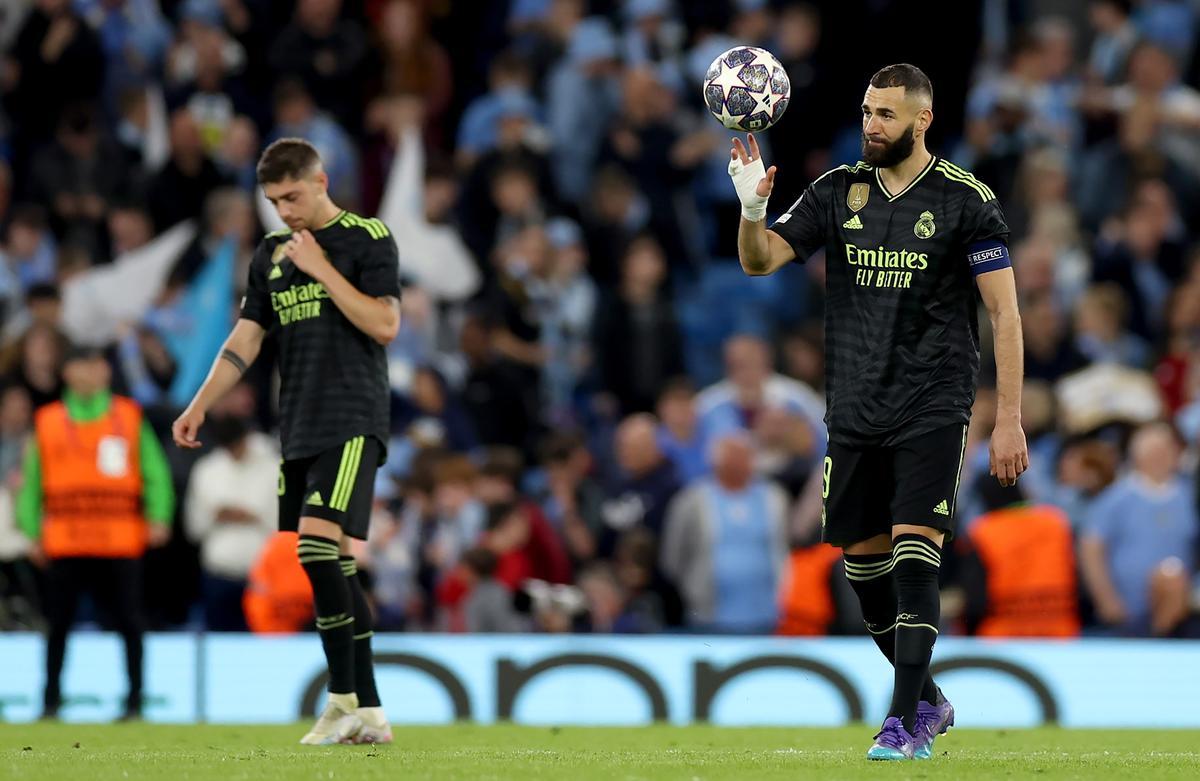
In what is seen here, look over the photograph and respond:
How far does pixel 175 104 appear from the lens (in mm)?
16453

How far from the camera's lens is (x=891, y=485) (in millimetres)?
7625

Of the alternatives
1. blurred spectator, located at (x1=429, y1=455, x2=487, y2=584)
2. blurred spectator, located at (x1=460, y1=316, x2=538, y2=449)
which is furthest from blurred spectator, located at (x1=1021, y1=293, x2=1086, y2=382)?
blurred spectator, located at (x1=429, y1=455, x2=487, y2=584)

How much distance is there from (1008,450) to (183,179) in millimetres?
9937

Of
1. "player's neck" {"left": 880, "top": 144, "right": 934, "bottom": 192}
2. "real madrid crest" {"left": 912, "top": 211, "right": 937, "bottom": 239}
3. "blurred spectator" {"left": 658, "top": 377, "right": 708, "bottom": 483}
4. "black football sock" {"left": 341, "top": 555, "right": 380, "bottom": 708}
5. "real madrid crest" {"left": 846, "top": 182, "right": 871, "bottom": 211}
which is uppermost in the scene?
"player's neck" {"left": 880, "top": 144, "right": 934, "bottom": 192}

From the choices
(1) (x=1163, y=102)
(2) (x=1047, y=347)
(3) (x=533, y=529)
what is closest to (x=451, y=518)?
(3) (x=533, y=529)

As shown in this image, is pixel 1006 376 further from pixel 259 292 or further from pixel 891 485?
pixel 259 292

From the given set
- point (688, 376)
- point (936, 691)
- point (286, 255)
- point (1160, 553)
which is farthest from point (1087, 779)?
point (688, 376)

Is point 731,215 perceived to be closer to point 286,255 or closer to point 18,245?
point 18,245

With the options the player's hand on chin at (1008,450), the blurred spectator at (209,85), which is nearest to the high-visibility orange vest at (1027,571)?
the player's hand on chin at (1008,450)

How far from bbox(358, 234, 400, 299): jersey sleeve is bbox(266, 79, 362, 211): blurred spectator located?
286 inches

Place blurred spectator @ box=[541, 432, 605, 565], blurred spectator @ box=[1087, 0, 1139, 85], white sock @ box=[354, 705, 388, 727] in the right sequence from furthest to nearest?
blurred spectator @ box=[1087, 0, 1139, 85] → blurred spectator @ box=[541, 432, 605, 565] → white sock @ box=[354, 705, 388, 727]

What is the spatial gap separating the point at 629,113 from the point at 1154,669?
6529 millimetres

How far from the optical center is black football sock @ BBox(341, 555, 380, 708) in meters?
8.52

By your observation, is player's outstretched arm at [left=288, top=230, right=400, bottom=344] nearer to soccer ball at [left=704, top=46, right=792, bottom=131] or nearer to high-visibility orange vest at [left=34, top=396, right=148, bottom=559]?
soccer ball at [left=704, top=46, right=792, bottom=131]
